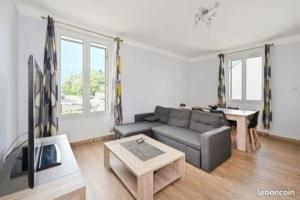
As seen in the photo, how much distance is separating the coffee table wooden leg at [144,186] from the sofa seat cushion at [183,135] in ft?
3.63

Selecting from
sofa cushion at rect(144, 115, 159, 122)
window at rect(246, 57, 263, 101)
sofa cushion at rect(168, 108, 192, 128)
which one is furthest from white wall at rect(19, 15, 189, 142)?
window at rect(246, 57, 263, 101)

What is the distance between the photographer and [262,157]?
263 cm

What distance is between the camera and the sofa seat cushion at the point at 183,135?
7.72 feet

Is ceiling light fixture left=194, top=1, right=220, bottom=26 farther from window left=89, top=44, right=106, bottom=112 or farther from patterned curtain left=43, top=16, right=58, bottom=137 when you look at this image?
patterned curtain left=43, top=16, right=58, bottom=137

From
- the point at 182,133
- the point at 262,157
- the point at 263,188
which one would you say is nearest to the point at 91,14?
the point at 182,133

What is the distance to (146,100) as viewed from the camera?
436 cm

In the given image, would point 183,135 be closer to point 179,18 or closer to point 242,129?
point 242,129

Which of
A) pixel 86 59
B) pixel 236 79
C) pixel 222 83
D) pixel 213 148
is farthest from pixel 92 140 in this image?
pixel 236 79

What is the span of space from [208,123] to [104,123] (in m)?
2.47

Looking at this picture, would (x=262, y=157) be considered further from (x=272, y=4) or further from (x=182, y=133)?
(x=272, y=4)

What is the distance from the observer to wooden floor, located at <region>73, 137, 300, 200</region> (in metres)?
1.69

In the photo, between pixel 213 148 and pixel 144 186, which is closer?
pixel 144 186

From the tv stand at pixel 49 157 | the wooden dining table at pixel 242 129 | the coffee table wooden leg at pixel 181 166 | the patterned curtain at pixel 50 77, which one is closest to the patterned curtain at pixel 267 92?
the wooden dining table at pixel 242 129

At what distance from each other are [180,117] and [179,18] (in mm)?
2099
